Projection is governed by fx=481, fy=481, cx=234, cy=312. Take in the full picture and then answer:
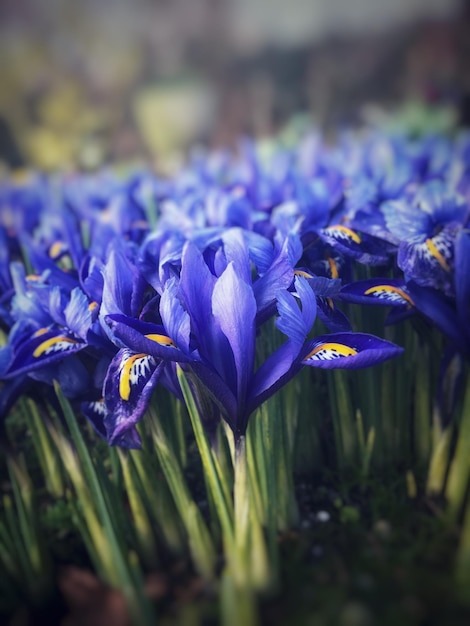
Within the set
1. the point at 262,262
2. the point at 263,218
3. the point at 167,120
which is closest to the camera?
the point at 262,262

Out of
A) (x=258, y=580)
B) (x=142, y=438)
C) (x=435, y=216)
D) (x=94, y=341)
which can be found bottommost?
(x=258, y=580)

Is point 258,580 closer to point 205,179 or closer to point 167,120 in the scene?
point 205,179

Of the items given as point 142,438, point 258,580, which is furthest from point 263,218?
point 258,580

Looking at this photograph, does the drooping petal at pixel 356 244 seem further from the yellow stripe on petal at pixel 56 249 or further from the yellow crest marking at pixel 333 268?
the yellow stripe on petal at pixel 56 249

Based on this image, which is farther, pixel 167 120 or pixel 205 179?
pixel 167 120

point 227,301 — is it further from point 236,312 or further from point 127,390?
point 127,390

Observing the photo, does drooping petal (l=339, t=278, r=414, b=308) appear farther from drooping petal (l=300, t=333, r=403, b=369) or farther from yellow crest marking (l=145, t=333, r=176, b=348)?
yellow crest marking (l=145, t=333, r=176, b=348)

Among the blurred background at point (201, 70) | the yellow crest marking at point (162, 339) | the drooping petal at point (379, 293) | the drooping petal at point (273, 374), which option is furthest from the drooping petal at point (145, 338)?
the blurred background at point (201, 70)

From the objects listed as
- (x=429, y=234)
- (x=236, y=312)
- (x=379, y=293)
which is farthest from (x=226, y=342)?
(x=429, y=234)
